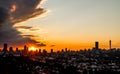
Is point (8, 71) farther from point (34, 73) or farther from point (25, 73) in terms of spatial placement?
point (34, 73)

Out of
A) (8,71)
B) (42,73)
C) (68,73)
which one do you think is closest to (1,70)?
(8,71)

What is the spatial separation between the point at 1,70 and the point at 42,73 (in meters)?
53.1

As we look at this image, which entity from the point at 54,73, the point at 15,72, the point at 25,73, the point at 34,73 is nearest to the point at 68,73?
the point at 54,73

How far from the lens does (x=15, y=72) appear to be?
15388cm

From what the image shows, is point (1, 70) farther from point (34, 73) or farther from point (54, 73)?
point (54, 73)

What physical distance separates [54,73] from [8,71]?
186 ft

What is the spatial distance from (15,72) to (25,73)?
13.6 metres

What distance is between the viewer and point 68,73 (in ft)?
654

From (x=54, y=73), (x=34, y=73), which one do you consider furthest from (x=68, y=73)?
(x=34, y=73)

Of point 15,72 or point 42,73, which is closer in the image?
point 15,72

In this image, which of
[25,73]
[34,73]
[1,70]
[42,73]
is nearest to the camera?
[1,70]

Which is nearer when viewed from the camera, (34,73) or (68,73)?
(34,73)

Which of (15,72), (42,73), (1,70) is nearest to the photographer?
(1,70)

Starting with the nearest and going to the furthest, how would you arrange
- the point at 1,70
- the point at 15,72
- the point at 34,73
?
the point at 1,70 → the point at 15,72 → the point at 34,73
